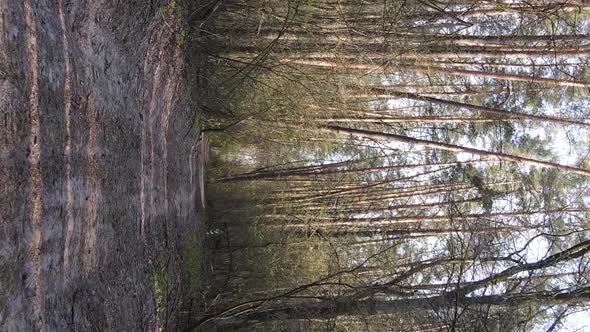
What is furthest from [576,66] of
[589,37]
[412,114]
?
[412,114]

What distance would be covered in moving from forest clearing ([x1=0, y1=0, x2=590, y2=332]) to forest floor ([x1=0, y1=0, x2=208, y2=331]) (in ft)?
0.06

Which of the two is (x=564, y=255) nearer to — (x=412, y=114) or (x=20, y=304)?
(x=412, y=114)

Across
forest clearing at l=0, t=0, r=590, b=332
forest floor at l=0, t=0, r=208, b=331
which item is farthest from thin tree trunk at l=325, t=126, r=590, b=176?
forest floor at l=0, t=0, r=208, b=331

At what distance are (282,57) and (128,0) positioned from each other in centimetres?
244

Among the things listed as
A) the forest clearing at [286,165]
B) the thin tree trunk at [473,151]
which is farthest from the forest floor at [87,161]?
the thin tree trunk at [473,151]

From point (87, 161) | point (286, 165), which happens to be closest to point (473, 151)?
point (286, 165)

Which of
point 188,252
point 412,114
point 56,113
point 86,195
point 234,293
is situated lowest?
point 234,293

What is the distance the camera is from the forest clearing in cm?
314

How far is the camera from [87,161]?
3.57 m

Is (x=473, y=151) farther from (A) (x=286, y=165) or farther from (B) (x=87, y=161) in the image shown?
(B) (x=87, y=161)

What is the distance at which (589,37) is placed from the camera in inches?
236

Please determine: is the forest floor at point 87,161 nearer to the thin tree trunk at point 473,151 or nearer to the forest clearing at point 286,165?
the forest clearing at point 286,165

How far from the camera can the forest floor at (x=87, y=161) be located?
2.69 meters

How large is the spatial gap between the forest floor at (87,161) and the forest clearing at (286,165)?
17 millimetres
